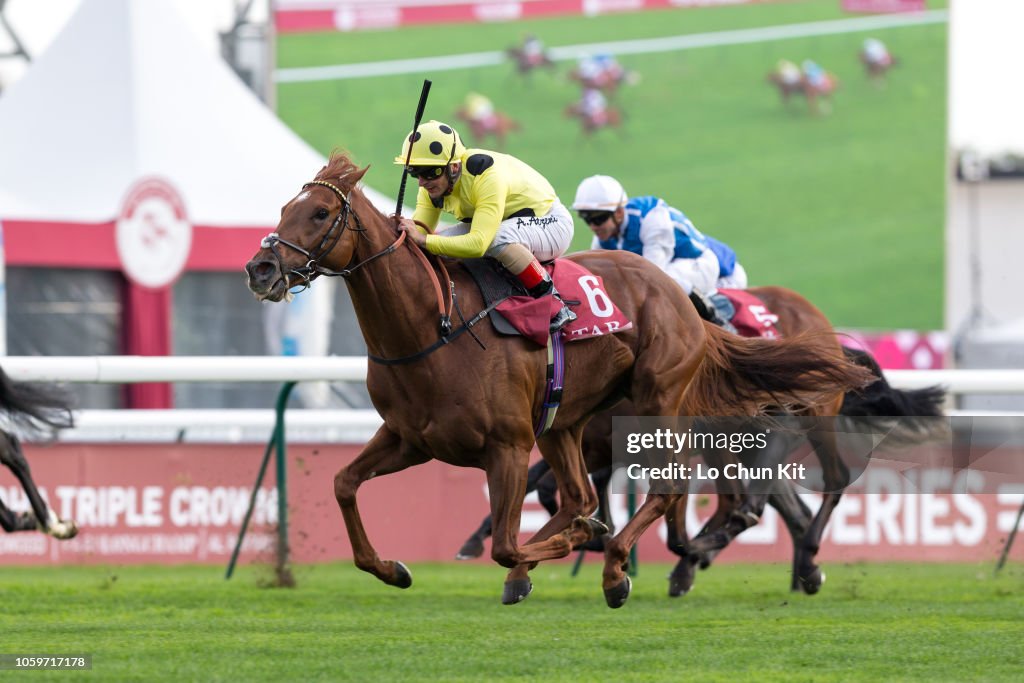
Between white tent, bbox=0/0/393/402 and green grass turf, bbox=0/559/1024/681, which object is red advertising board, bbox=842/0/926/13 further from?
green grass turf, bbox=0/559/1024/681

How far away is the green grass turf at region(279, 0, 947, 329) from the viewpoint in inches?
1137

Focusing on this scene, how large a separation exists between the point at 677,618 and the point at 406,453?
4.49 ft

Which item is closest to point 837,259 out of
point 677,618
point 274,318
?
point 274,318

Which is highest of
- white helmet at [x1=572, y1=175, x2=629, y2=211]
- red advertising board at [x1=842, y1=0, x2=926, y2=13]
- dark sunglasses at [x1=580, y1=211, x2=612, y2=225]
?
red advertising board at [x1=842, y1=0, x2=926, y2=13]

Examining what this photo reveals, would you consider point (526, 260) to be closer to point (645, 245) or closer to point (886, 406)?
point (645, 245)

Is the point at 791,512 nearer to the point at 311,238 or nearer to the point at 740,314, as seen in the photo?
the point at 740,314

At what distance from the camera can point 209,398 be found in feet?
44.0

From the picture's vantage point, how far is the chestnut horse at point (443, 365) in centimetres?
556

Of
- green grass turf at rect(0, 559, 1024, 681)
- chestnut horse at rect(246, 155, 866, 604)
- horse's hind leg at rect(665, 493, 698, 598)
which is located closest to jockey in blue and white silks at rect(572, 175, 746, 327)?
horse's hind leg at rect(665, 493, 698, 598)

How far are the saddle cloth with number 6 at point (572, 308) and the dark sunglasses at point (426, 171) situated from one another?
19.9 inches

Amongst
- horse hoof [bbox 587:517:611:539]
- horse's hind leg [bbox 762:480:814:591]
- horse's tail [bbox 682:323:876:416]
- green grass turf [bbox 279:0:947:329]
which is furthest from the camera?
green grass turf [bbox 279:0:947:329]

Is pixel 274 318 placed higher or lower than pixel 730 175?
lower

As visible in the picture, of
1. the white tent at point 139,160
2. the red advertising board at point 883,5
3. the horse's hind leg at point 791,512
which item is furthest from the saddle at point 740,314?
the red advertising board at point 883,5

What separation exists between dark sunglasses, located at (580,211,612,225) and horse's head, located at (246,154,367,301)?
2186 mm
